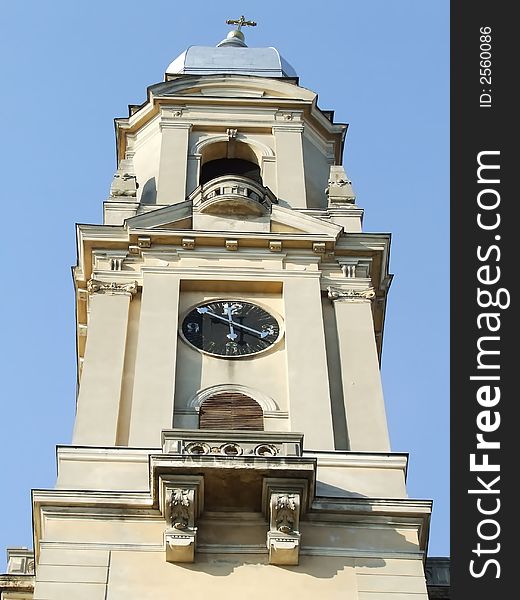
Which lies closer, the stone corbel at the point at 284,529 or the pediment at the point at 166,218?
the stone corbel at the point at 284,529

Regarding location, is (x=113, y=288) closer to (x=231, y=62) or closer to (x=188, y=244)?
(x=188, y=244)

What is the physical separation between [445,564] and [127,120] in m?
18.3

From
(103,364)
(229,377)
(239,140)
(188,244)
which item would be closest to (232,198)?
(188,244)

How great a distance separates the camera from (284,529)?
98.6 ft

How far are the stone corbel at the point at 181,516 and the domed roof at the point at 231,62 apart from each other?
21.6 meters

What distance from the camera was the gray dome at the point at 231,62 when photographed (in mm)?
50625

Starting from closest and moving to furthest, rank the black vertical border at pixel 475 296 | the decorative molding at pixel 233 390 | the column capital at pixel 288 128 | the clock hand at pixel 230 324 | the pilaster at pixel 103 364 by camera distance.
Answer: the black vertical border at pixel 475 296
the pilaster at pixel 103 364
the decorative molding at pixel 233 390
the clock hand at pixel 230 324
the column capital at pixel 288 128

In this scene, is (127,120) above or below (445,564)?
above

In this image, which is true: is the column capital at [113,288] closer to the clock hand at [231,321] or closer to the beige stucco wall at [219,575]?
the clock hand at [231,321]

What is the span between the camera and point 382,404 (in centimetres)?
3491

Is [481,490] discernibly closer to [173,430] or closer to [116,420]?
[173,430]

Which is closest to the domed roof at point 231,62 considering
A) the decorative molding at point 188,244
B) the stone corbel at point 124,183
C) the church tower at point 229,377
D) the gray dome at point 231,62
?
the gray dome at point 231,62

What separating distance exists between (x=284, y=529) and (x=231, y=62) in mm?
23763

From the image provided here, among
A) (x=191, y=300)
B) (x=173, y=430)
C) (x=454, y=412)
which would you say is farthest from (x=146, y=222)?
(x=454, y=412)
